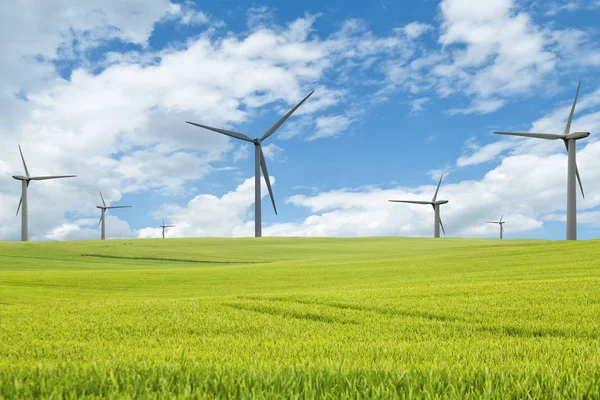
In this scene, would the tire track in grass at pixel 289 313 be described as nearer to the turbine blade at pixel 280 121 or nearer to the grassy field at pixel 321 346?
the grassy field at pixel 321 346

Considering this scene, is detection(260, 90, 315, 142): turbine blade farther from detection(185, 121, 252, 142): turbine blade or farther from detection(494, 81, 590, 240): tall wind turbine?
detection(494, 81, 590, 240): tall wind turbine

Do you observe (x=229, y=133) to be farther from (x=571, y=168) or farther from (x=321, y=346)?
(x=321, y=346)

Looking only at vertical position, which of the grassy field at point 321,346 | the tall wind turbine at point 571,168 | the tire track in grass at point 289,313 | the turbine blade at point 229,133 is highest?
the turbine blade at point 229,133

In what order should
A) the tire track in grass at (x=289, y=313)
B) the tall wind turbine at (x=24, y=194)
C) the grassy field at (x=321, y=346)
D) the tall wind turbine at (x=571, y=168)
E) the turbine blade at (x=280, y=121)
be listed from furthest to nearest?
the tall wind turbine at (x=24, y=194)
the turbine blade at (x=280, y=121)
the tall wind turbine at (x=571, y=168)
the tire track in grass at (x=289, y=313)
the grassy field at (x=321, y=346)

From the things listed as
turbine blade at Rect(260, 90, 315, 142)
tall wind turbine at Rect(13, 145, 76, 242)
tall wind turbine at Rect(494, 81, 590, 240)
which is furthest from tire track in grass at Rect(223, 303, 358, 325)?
tall wind turbine at Rect(13, 145, 76, 242)

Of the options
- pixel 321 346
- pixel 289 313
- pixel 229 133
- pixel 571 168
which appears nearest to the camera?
pixel 321 346

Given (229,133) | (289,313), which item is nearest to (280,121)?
(229,133)

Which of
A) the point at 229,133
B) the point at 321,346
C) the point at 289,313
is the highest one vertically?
the point at 229,133

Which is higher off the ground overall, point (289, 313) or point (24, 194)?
point (24, 194)

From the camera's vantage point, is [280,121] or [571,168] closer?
[571,168]

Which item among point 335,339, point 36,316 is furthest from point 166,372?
point 36,316

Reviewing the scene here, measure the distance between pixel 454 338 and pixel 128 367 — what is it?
522cm

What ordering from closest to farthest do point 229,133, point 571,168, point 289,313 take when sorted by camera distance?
point 289,313 → point 571,168 → point 229,133

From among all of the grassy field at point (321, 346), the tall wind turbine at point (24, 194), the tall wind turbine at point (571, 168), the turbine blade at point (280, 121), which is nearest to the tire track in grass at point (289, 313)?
the grassy field at point (321, 346)
